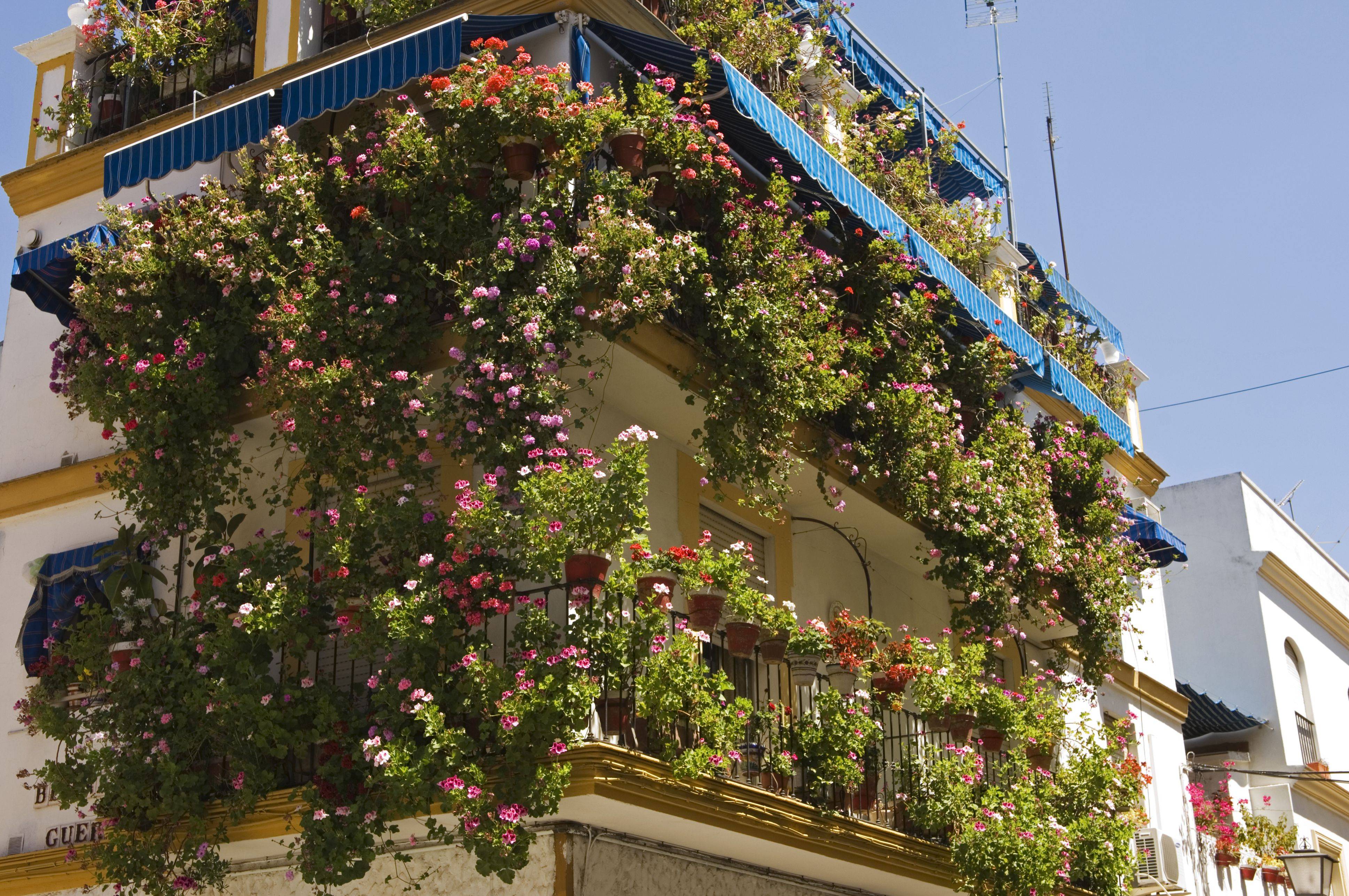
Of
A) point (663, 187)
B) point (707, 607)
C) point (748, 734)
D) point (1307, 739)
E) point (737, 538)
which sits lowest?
point (748, 734)

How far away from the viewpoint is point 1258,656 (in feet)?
70.4

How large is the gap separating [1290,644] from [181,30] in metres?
18.0

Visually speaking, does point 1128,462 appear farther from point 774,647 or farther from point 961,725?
point 774,647

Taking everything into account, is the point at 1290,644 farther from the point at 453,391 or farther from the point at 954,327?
the point at 453,391

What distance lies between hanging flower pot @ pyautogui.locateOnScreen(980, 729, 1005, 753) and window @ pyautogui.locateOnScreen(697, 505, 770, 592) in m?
2.10

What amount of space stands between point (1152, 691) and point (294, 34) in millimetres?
12414

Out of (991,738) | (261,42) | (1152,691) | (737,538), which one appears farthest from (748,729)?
(1152,691)

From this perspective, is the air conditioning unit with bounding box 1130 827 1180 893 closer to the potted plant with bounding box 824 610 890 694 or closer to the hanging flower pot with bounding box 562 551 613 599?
the potted plant with bounding box 824 610 890 694

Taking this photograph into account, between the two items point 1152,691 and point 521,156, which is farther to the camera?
point 1152,691

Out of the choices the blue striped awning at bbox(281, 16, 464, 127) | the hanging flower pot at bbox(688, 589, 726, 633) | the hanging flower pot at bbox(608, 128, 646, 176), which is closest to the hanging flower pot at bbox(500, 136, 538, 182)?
the hanging flower pot at bbox(608, 128, 646, 176)

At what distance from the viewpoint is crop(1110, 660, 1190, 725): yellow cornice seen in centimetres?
1755

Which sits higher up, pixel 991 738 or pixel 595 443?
pixel 595 443

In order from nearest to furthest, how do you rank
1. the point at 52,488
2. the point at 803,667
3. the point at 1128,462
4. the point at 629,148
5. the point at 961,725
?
1. the point at 629,148
2. the point at 803,667
3. the point at 961,725
4. the point at 52,488
5. the point at 1128,462

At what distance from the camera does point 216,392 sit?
418 inches
